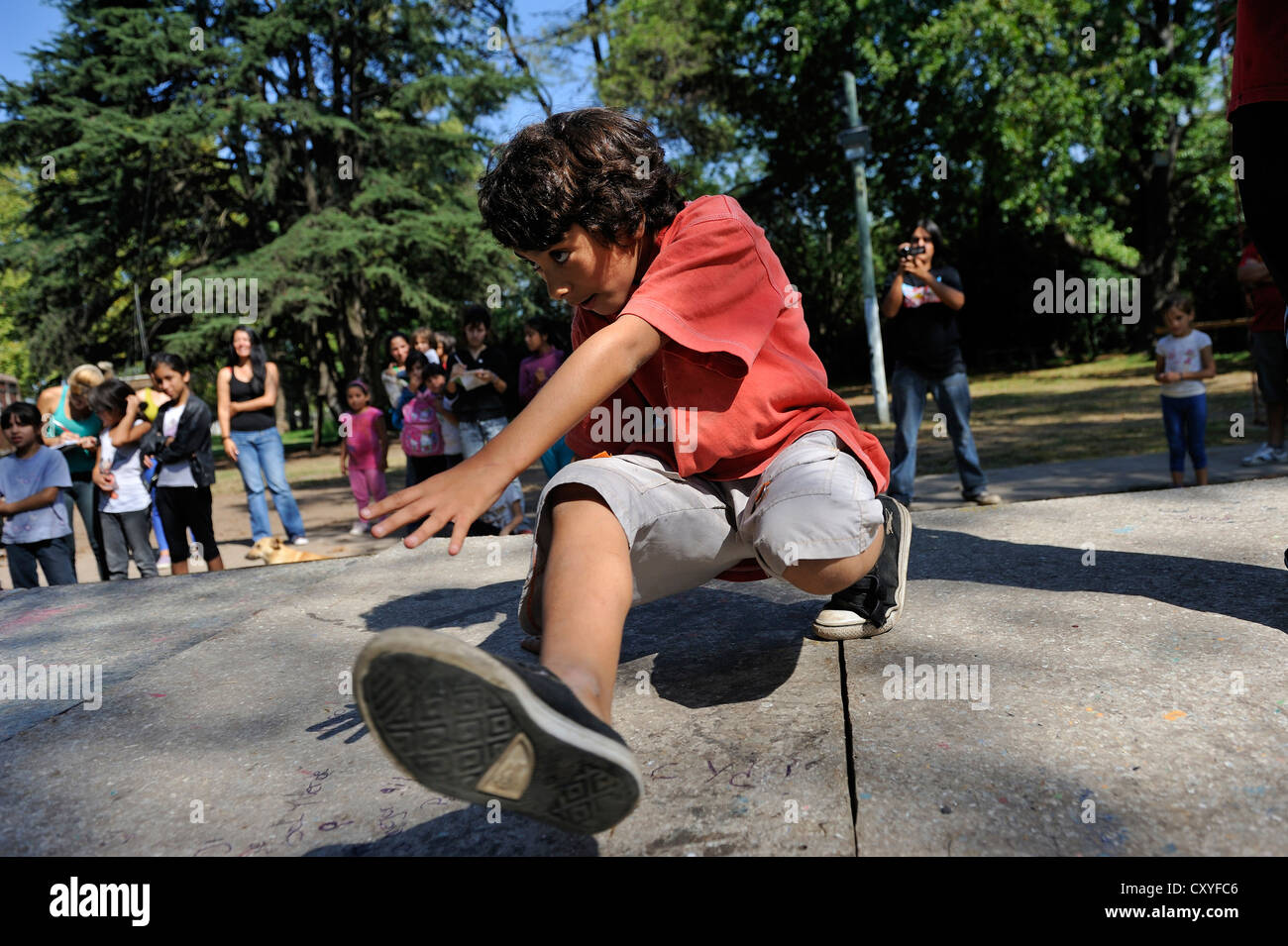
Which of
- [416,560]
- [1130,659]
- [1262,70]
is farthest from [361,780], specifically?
[1262,70]

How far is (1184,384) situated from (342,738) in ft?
21.0

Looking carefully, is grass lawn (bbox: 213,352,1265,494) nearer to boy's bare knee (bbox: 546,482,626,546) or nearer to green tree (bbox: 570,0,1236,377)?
green tree (bbox: 570,0,1236,377)

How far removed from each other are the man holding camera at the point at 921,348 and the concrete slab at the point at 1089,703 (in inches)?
110

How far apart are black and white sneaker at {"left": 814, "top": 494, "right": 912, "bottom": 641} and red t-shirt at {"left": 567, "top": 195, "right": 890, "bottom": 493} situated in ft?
0.75

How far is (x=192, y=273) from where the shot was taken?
73.8 ft

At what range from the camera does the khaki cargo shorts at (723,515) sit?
200 cm

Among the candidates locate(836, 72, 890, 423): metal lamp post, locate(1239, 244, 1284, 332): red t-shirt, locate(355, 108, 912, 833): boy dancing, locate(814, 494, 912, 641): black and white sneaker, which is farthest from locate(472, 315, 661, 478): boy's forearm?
locate(836, 72, 890, 423): metal lamp post

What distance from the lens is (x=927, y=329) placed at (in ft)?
20.3

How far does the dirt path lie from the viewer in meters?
8.26

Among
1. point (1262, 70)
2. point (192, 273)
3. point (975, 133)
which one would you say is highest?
point (975, 133)

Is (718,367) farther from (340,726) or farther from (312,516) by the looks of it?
(312,516)

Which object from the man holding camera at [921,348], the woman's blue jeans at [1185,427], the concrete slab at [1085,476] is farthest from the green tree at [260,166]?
the woman's blue jeans at [1185,427]
